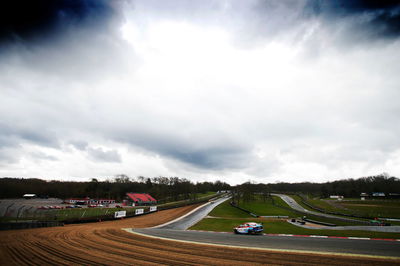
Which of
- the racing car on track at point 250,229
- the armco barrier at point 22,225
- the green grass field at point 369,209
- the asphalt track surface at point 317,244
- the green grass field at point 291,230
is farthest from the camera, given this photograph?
the green grass field at point 369,209

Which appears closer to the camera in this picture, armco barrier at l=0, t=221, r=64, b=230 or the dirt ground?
the dirt ground

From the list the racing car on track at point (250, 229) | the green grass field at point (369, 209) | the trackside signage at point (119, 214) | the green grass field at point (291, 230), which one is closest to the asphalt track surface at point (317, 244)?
the racing car on track at point (250, 229)

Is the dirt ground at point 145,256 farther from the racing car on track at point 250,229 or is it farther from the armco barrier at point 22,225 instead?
the racing car on track at point 250,229

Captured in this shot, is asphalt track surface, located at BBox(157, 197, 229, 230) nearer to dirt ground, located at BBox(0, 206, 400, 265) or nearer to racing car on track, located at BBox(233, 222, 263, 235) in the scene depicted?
racing car on track, located at BBox(233, 222, 263, 235)

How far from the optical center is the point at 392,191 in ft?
378

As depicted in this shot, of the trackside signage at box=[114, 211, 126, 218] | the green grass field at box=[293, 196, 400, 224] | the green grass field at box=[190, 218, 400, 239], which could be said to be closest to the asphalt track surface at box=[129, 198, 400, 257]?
the green grass field at box=[190, 218, 400, 239]

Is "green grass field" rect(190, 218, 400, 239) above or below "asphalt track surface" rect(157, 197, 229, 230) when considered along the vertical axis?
above

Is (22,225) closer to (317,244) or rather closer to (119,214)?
(119,214)

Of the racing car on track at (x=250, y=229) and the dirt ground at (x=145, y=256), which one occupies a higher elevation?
the dirt ground at (x=145, y=256)

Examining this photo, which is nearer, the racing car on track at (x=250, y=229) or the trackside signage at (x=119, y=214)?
the racing car on track at (x=250, y=229)

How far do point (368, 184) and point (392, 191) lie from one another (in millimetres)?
16564

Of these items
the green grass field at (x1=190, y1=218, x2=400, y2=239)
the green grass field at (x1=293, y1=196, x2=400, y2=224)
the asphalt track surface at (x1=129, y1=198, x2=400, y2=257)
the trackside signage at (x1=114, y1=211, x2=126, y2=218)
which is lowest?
the green grass field at (x1=293, y1=196, x2=400, y2=224)

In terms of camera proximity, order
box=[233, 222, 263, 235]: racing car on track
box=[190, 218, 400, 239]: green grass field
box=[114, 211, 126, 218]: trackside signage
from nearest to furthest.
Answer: box=[190, 218, 400, 239]: green grass field
box=[233, 222, 263, 235]: racing car on track
box=[114, 211, 126, 218]: trackside signage

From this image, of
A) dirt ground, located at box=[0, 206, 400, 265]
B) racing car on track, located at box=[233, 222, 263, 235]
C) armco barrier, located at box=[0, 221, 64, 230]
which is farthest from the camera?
racing car on track, located at box=[233, 222, 263, 235]
